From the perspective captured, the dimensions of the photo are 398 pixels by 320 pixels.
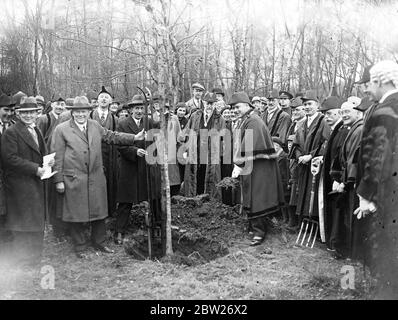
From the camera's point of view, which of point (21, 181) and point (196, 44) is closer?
point (21, 181)

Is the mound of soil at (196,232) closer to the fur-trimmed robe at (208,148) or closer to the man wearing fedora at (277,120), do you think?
the fur-trimmed robe at (208,148)

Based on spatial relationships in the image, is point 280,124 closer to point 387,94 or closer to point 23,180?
point 387,94

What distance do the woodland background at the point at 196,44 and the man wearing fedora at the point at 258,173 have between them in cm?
133

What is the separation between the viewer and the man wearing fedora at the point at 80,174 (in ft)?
19.6

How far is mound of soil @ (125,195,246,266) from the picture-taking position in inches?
249

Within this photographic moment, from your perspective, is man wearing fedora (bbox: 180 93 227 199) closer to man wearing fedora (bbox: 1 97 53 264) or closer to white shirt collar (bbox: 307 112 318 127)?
white shirt collar (bbox: 307 112 318 127)

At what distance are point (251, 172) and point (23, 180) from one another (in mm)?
3213

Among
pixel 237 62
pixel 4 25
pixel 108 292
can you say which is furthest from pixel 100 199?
pixel 4 25

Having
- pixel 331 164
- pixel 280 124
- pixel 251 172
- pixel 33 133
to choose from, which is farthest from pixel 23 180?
pixel 280 124

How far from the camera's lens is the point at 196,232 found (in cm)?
694

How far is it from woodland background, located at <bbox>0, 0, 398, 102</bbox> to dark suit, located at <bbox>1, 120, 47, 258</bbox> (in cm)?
132

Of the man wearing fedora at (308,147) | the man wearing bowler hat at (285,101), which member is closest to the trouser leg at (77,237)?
the man wearing fedora at (308,147)

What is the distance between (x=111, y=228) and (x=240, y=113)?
9.28 ft

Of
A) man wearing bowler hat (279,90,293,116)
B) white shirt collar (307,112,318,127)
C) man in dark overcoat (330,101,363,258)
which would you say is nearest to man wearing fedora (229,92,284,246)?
white shirt collar (307,112,318,127)
